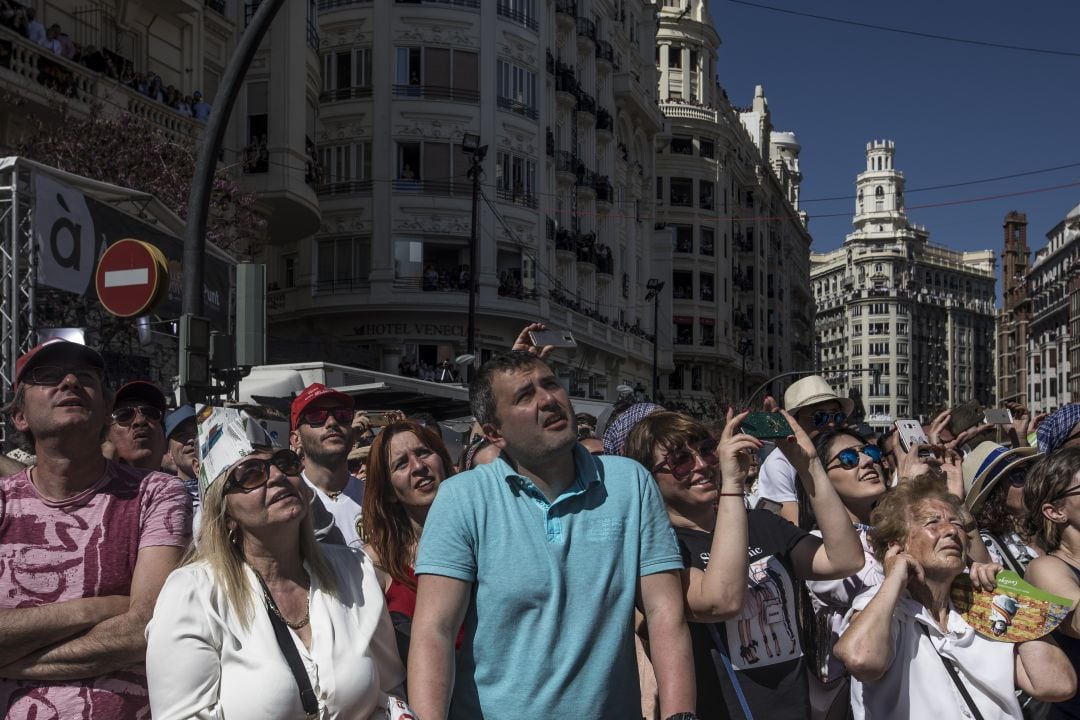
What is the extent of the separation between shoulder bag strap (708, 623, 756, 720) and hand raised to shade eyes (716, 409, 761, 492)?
55cm

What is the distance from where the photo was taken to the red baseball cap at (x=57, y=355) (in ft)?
13.4

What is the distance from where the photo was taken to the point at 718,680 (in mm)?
4172

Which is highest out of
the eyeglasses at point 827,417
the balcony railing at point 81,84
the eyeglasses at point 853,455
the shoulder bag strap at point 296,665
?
the balcony railing at point 81,84

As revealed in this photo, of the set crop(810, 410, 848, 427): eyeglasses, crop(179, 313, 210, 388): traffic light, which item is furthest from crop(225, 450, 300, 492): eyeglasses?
crop(179, 313, 210, 388): traffic light

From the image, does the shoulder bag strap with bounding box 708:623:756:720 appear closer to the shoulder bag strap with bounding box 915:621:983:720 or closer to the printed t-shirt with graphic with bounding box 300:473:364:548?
the shoulder bag strap with bounding box 915:621:983:720

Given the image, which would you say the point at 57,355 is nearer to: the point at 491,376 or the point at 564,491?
the point at 491,376

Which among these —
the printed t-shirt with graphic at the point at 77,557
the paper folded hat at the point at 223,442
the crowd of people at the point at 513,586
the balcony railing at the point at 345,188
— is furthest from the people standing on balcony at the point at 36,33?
the balcony railing at the point at 345,188

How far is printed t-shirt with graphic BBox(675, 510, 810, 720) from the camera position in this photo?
4.17m

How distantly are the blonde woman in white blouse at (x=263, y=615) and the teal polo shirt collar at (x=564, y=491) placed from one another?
0.63 meters

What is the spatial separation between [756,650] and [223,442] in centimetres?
196

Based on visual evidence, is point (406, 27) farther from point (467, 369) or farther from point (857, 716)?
point (857, 716)

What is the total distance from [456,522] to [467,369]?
76.6ft

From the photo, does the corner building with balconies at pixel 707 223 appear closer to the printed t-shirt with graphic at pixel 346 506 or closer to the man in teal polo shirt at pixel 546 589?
the printed t-shirt with graphic at pixel 346 506

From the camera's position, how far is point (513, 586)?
3.53m
